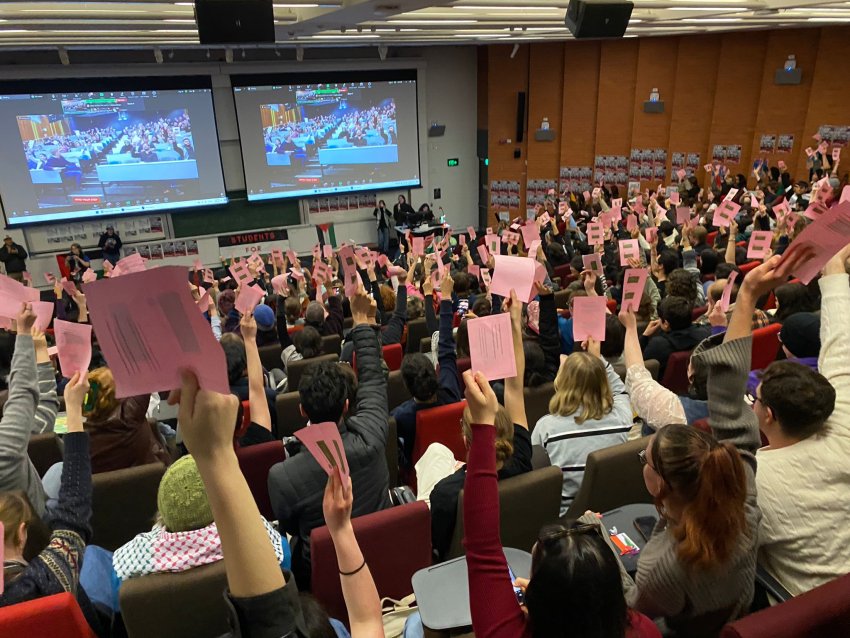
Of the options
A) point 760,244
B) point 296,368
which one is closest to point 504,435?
point 296,368

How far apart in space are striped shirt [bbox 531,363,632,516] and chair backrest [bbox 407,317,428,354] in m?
2.67

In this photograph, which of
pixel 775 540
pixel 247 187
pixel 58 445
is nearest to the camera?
pixel 775 540

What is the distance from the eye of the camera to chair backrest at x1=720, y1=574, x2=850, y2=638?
4.21 ft

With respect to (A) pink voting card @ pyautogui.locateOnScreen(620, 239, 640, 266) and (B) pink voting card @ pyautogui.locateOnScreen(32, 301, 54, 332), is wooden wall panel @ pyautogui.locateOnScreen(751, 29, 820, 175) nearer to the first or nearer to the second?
(A) pink voting card @ pyautogui.locateOnScreen(620, 239, 640, 266)

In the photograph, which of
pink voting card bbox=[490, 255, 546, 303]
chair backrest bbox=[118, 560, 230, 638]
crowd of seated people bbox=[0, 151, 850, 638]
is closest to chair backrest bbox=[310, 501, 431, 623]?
crowd of seated people bbox=[0, 151, 850, 638]

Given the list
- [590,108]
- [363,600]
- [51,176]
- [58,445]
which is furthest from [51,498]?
[590,108]

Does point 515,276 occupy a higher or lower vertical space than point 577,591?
higher

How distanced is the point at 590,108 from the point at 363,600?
13.7 meters

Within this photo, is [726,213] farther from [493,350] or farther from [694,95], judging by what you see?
[694,95]

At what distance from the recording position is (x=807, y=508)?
1.68 meters

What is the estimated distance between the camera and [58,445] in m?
2.97

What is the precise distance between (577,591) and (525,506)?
125cm

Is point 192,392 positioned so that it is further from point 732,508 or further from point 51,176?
point 51,176

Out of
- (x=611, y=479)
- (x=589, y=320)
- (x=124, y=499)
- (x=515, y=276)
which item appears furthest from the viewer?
(x=589, y=320)
